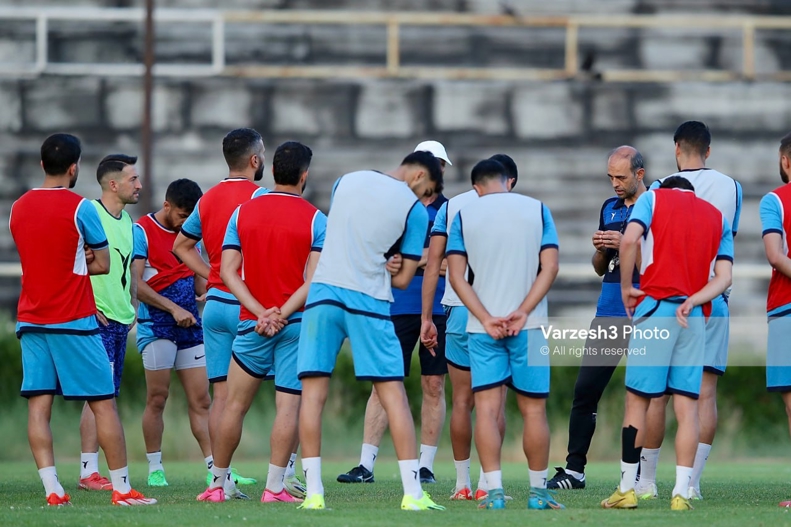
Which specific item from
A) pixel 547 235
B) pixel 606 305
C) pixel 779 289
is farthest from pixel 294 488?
pixel 779 289

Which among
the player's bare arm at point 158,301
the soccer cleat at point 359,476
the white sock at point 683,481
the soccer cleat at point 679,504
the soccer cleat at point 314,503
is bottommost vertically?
the soccer cleat at point 359,476

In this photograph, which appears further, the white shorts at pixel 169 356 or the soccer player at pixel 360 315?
the white shorts at pixel 169 356

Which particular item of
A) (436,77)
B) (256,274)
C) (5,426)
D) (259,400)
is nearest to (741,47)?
(436,77)

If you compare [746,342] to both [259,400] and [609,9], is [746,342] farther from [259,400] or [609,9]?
[609,9]

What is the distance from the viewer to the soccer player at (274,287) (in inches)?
311

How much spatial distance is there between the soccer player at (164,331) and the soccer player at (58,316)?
190 cm

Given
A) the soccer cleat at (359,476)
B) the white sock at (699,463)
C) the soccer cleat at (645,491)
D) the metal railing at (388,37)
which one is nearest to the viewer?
the soccer cleat at (645,491)

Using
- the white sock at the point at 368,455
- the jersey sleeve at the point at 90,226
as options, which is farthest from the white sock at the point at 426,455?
the jersey sleeve at the point at 90,226

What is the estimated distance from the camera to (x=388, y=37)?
20219mm

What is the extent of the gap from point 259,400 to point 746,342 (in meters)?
6.47

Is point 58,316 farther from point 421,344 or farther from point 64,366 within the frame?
point 421,344

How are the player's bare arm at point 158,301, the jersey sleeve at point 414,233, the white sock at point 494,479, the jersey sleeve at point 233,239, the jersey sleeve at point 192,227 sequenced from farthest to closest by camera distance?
the player's bare arm at point 158,301 → the jersey sleeve at point 192,227 → the jersey sleeve at point 233,239 → the jersey sleeve at point 414,233 → the white sock at point 494,479

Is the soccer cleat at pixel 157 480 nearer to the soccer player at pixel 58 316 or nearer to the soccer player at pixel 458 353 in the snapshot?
the soccer player at pixel 58 316

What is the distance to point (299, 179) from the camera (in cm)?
805
